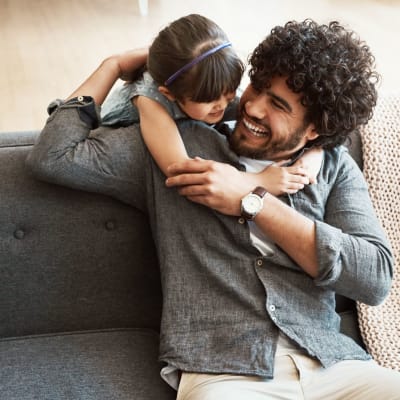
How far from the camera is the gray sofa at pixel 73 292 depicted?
1.41 metres

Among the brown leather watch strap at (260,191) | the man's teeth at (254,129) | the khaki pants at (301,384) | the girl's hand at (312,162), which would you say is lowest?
the khaki pants at (301,384)

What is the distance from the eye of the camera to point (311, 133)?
62.3 inches

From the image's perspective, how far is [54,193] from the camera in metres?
1.49

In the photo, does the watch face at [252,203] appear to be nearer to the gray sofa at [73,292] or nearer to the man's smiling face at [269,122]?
the man's smiling face at [269,122]

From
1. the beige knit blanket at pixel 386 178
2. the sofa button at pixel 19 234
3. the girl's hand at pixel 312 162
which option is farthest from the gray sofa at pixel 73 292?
the beige knit blanket at pixel 386 178

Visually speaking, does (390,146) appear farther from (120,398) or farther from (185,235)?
(120,398)

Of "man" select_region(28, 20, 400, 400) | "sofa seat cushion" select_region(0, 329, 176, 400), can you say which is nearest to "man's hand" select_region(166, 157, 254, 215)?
"man" select_region(28, 20, 400, 400)

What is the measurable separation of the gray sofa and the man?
3.3 inches

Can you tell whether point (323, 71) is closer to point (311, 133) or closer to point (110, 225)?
point (311, 133)

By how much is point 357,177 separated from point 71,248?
2.68ft

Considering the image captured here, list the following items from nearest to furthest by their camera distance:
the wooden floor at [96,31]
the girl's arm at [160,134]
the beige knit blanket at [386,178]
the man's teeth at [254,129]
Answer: the girl's arm at [160,134], the man's teeth at [254,129], the beige knit blanket at [386,178], the wooden floor at [96,31]

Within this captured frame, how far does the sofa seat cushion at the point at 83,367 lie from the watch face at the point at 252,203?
1.57ft

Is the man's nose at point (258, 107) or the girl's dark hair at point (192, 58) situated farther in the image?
the man's nose at point (258, 107)

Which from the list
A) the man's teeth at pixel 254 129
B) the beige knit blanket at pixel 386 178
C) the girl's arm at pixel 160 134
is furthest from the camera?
the beige knit blanket at pixel 386 178
